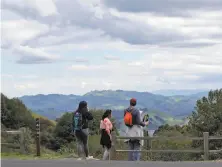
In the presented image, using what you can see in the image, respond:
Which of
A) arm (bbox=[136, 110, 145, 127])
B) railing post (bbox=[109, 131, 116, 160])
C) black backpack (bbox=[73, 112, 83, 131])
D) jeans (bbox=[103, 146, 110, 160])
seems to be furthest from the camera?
railing post (bbox=[109, 131, 116, 160])

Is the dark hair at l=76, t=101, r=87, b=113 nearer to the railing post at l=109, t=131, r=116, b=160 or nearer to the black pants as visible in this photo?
the black pants

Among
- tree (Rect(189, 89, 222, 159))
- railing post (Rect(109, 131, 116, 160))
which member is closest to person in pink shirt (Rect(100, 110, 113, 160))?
railing post (Rect(109, 131, 116, 160))

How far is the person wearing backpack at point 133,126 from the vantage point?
1841 centimetres

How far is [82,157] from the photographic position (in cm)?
1925

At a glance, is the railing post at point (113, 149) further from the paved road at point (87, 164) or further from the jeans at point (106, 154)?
the paved road at point (87, 164)

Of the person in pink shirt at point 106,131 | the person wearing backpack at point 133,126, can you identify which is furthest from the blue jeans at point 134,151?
the person in pink shirt at point 106,131

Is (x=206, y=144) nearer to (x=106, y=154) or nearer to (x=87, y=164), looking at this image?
(x=106, y=154)

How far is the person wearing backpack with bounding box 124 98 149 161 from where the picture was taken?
1841 centimetres

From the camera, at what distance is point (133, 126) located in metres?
18.9

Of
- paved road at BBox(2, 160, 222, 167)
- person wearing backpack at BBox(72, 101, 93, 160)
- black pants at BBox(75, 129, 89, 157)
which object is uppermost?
person wearing backpack at BBox(72, 101, 93, 160)

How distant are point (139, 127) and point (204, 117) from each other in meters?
13.8

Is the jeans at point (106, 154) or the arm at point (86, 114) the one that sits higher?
the arm at point (86, 114)

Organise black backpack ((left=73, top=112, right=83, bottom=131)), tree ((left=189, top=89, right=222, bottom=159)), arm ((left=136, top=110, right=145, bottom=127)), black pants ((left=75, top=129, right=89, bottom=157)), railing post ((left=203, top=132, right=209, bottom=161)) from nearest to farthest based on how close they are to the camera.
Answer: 1. arm ((left=136, top=110, right=145, bottom=127))
2. black backpack ((left=73, top=112, right=83, bottom=131))
3. black pants ((left=75, top=129, right=89, bottom=157))
4. railing post ((left=203, top=132, right=209, bottom=161))
5. tree ((left=189, top=89, right=222, bottom=159))

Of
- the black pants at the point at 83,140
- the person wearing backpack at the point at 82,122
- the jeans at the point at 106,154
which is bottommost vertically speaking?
the jeans at the point at 106,154
